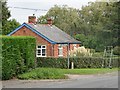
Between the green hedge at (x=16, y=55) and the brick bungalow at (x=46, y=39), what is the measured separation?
18.7 meters

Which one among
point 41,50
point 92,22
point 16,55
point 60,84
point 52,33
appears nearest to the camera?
point 60,84

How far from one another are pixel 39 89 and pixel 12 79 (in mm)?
6884

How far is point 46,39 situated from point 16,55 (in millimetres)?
22048

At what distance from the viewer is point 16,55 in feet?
80.5

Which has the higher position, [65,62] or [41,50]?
[41,50]

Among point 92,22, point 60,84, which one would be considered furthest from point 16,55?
point 92,22

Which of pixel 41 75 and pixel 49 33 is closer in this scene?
pixel 41 75

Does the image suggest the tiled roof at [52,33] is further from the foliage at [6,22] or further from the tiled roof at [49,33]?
the foliage at [6,22]

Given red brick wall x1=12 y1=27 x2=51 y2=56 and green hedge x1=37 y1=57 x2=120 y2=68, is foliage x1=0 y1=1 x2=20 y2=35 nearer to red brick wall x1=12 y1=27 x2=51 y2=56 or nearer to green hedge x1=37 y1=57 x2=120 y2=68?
red brick wall x1=12 y1=27 x2=51 y2=56

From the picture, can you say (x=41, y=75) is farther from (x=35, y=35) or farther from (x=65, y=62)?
(x=35, y=35)

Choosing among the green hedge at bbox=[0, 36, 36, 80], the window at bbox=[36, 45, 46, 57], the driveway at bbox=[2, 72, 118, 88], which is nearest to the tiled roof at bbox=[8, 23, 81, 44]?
the window at bbox=[36, 45, 46, 57]

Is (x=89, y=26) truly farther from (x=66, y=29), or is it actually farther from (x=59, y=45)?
(x=59, y=45)

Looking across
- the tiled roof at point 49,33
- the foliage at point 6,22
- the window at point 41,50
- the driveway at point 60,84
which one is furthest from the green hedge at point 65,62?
the foliage at point 6,22

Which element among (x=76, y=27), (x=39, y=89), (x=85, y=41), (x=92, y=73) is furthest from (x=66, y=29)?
(x=39, y=89)
